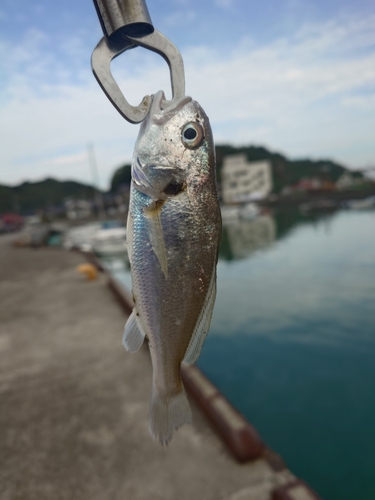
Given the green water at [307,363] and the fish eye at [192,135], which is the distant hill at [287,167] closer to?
the green water at [307,363]

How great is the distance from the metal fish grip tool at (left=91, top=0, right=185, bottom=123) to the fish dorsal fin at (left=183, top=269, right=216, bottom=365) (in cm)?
57

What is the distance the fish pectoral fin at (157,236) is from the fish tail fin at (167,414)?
0.43m

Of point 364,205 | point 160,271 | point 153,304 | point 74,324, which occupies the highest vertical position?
point 160,271

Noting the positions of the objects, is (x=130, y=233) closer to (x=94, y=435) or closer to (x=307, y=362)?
(x=94, y=435)

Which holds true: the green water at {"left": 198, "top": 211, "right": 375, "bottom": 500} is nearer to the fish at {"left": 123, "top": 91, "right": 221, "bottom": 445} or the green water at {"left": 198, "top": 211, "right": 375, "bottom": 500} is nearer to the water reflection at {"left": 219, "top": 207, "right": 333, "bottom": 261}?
the fish at {"left": 123, "top": 91, "right": 221, "bottom": 445}

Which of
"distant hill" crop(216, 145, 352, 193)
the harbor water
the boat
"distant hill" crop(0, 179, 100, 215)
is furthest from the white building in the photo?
the harbor water

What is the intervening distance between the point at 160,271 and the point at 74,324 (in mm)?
7951

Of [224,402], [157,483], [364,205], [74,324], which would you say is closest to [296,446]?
[224,402]

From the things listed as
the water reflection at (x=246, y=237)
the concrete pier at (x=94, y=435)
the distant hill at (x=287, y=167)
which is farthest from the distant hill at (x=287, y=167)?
the concrete pier at (x=94, y=435)

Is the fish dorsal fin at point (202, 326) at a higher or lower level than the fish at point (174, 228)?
lower

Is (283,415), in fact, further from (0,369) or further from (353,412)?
(0,369)

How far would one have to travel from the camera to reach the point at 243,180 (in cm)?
7362

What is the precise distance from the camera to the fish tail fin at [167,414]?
1.17m

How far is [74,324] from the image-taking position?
8.53m
